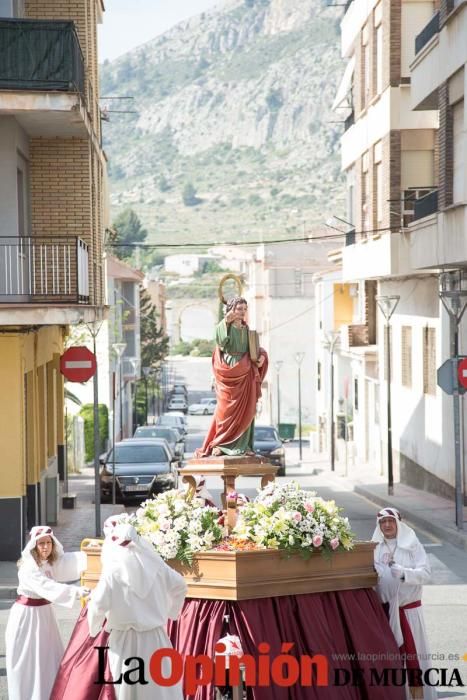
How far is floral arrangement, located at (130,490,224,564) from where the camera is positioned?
1198 centimetres

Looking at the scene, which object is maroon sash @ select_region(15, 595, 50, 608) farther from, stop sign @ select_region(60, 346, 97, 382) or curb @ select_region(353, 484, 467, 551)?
stop sign @ select_region(60, 346, 97, 382)

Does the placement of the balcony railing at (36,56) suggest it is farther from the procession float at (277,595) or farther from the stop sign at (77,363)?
the procession float at (277,595)

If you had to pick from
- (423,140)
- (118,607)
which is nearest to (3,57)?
(118,607)

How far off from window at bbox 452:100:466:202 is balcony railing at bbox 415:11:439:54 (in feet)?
6.75

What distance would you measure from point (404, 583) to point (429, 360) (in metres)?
22.1

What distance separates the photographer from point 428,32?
96.8ft

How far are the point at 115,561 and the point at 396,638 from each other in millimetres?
2884

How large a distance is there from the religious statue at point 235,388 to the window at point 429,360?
18578 millimetres

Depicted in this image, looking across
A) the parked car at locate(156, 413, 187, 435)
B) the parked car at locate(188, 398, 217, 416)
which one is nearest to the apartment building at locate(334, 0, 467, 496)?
the parked car at locate(156, 413, 187, 435)

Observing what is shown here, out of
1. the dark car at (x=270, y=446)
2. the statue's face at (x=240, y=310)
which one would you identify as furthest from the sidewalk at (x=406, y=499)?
the statue's face at (x=240, y=310)

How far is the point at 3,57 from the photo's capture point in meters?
21.2

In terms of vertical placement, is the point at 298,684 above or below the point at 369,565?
below

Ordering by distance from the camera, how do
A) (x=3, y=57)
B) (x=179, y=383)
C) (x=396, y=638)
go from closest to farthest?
(x=396, y=638) → (x=3, y=57) → (x=179, y=383)

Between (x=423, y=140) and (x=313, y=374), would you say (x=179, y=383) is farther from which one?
(x=423, y=140)
